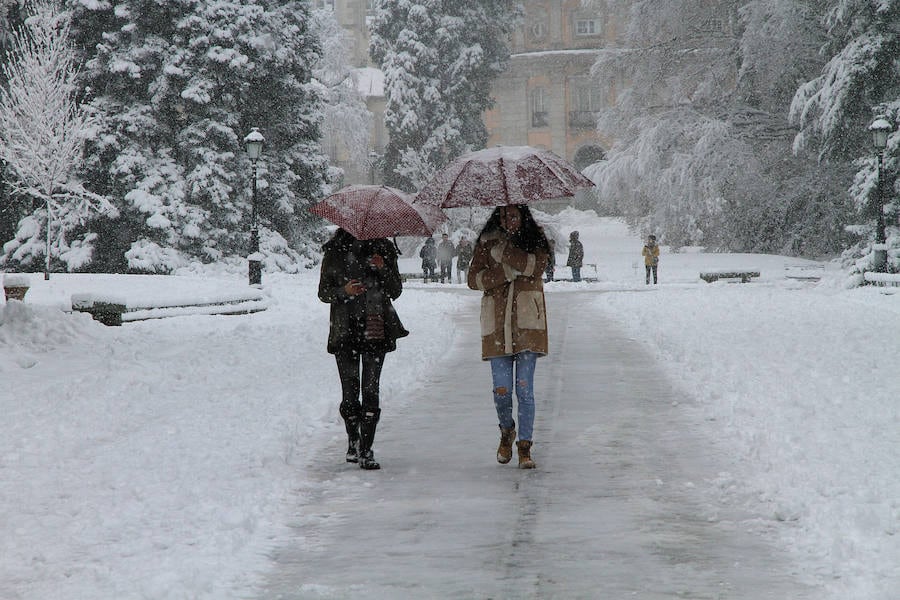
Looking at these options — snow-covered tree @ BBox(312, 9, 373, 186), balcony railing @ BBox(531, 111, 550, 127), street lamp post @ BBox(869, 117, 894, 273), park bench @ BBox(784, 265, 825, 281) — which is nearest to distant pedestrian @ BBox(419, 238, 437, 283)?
park bench @ BBox(784, 265, 825, 281)

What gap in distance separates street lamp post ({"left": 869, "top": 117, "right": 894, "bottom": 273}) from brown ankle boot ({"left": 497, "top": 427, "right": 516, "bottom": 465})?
21.4 meters

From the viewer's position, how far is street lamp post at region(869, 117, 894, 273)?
2706 centimetres

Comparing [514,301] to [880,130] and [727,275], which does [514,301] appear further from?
[727,275]

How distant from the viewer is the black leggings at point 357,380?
7.90 metres

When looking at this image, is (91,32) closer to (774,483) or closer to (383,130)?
(774,483)

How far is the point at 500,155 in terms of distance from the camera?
26.3 ft

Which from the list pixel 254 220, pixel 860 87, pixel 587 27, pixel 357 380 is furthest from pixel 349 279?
pixel 587 27

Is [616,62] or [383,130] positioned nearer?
[616,62]

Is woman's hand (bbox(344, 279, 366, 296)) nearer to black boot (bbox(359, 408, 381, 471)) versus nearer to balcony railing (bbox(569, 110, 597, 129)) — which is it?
black boot (bbox(359, 408, 381, 471))

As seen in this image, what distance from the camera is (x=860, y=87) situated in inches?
1286

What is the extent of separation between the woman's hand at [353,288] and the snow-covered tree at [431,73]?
40.6 m

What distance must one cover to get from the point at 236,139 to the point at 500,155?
30411 mm

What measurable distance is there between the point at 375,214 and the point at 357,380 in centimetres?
115

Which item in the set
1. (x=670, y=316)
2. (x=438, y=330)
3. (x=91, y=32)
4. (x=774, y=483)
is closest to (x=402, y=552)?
(x=774, y=483)
